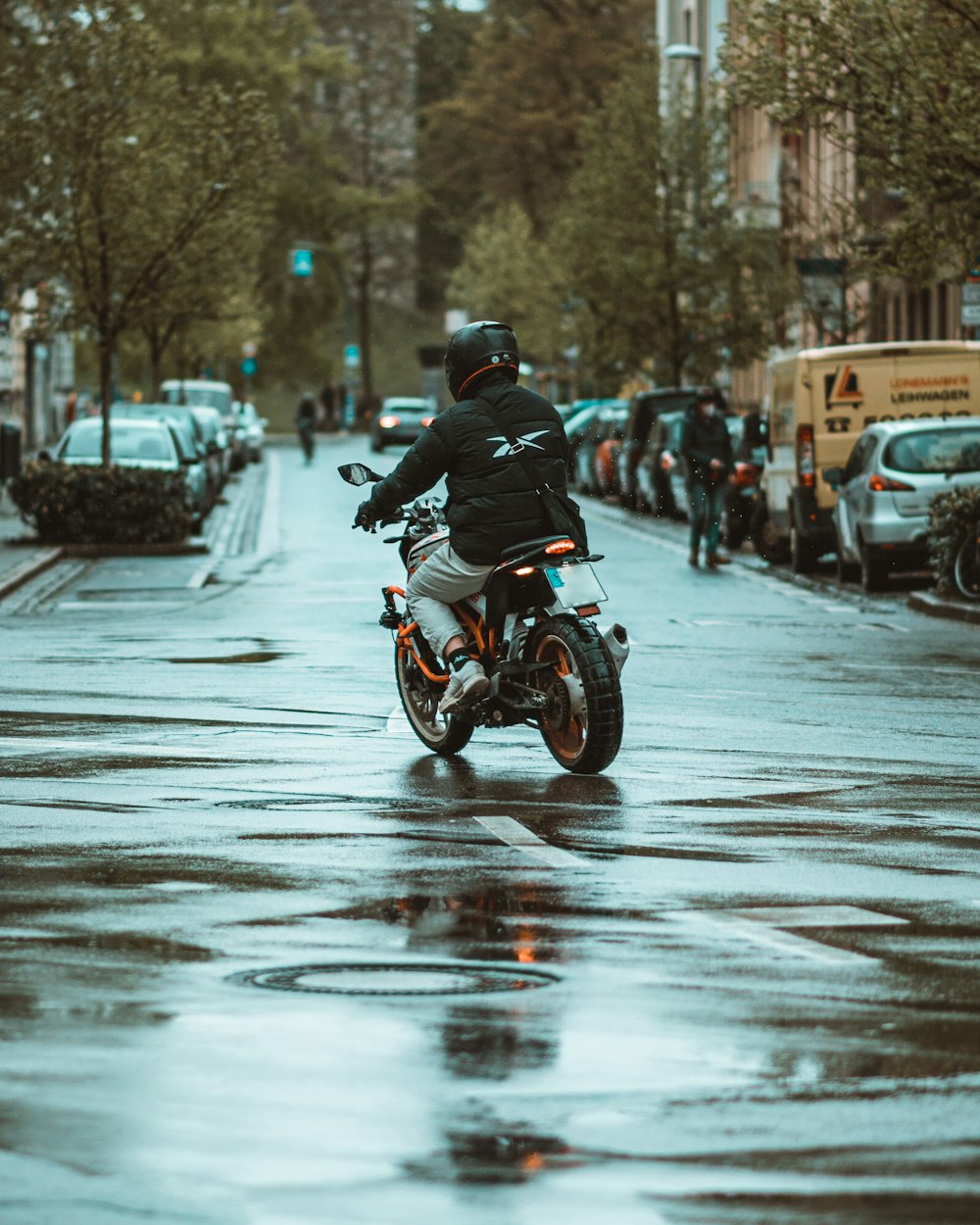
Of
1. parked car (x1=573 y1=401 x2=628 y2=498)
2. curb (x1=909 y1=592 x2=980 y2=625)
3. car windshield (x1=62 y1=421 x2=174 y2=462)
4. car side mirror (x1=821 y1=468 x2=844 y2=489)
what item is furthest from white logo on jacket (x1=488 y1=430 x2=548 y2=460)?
A: parked car (x1=573 y1=401 x2=628 y2=498)

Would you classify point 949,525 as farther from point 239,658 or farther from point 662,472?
point 662,472

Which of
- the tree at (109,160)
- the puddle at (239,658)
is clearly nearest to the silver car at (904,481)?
the puddle at (239,658)

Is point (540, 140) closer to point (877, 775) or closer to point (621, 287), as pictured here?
point (621, 287)

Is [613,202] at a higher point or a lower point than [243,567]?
higher

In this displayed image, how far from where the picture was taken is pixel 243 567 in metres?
31.3

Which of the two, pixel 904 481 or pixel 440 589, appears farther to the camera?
pixel 904 481

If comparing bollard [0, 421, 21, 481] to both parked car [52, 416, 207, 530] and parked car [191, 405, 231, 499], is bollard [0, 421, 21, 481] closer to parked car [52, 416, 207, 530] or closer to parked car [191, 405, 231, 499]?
parked car [191, 405, 231, 499]

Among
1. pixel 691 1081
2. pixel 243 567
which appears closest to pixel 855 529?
pixel 243 567

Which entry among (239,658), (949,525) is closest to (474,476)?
(239,658)

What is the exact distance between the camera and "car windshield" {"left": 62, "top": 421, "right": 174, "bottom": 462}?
37.9 metres

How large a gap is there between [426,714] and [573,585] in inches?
48.6

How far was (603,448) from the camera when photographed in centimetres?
5262

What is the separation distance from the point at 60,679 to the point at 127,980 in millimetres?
10126

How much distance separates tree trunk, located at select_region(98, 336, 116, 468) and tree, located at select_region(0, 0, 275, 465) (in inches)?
0.9
